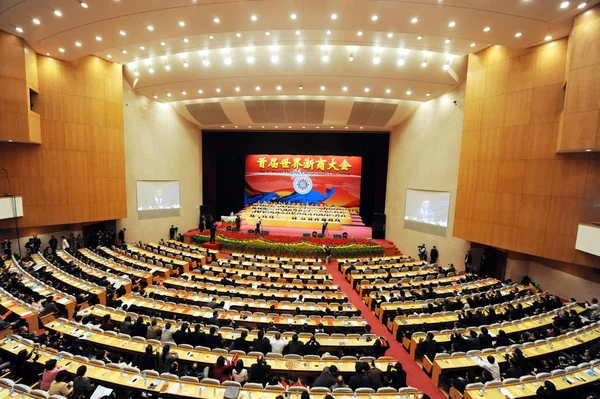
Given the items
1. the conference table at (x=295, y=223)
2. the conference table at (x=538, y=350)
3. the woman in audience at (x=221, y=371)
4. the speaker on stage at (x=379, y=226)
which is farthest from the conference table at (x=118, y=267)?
the speaker on stage at (x=379, y=226)

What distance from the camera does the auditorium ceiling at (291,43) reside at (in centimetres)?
1034

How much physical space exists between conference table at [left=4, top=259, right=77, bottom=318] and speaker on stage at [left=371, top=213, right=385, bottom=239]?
820 inches

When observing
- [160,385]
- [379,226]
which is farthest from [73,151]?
[379,226]

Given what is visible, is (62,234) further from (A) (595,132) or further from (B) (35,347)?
(A) (595,132)

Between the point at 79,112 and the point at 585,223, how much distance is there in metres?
26.1

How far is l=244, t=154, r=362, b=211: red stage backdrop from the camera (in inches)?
1149

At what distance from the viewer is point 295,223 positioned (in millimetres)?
24594

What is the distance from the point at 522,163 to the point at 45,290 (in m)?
20.5

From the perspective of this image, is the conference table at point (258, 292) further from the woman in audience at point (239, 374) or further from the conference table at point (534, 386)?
the conference table at point (534, 386)

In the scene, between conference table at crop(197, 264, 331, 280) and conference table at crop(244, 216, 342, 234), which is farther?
conference table at crop(244, 216, 342, 234)

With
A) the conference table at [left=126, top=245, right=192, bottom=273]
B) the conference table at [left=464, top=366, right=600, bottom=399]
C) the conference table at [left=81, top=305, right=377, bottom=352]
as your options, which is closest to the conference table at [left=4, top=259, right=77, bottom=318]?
the conference table at [left=81, top=305, right=377, bottom=352]

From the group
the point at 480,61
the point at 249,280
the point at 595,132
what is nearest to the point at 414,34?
the point at 480,61

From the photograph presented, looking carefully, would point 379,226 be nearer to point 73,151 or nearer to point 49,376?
point 49,376

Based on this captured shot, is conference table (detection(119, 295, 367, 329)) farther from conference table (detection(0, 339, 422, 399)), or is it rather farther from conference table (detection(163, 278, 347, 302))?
conference table (detection(0, 339, 422, 399))
